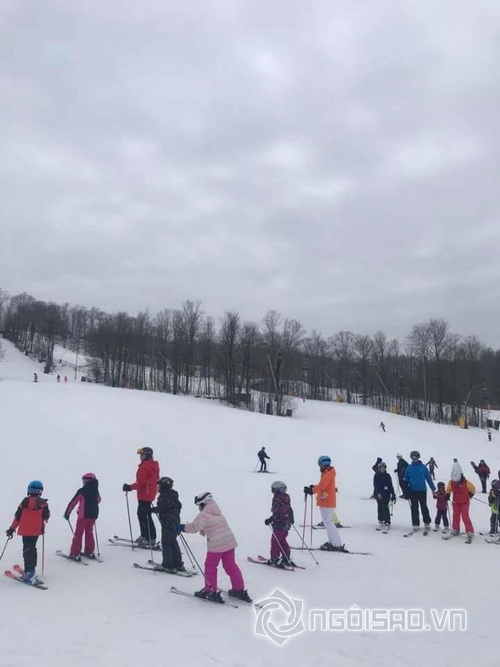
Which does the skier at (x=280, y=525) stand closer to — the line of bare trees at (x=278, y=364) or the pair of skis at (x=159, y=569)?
the pair of skis at (x=159, y=569)

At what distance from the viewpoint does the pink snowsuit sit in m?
6.58

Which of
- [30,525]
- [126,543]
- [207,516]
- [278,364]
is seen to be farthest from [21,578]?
[278,364]

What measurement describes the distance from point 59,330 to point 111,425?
66.8 m

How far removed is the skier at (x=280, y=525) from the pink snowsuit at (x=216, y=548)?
5.70ft

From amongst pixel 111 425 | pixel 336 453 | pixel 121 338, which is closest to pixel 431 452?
pixel 336 453

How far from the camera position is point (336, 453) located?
28359 millimetres

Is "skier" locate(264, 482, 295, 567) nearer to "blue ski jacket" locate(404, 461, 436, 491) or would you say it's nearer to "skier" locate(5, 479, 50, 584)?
"skier" locate(5, 479, 50, 584)

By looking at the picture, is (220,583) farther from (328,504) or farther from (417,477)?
(417,477)

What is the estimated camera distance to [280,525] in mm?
8359

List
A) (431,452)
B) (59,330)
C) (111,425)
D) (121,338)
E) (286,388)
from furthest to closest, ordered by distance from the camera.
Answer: (59,330) → (121,338) → (286,388) → (431,452) → (111,425)

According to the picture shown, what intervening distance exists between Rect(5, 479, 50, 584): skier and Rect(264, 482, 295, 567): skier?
336 cm

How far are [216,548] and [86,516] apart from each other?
2983 millimetres

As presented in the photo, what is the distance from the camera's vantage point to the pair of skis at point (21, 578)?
23.3ft

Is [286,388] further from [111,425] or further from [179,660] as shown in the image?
[179,660]
